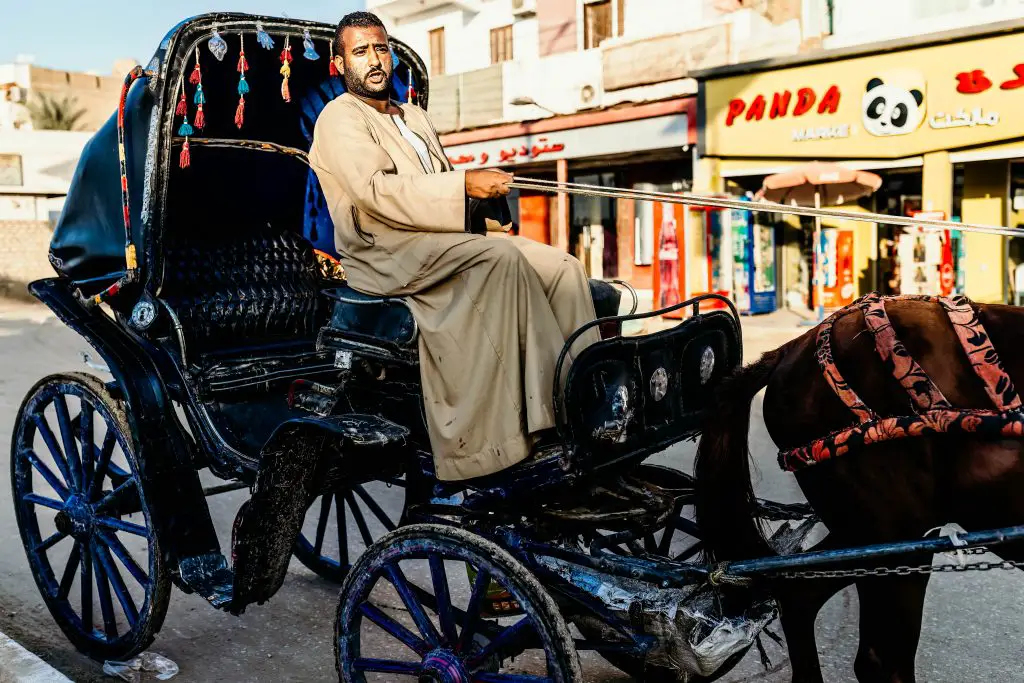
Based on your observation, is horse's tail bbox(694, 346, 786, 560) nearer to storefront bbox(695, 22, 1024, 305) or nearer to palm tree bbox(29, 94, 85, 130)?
storefront bbox(695, 22, 1024, 305)

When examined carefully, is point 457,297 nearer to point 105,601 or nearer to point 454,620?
point 454,620

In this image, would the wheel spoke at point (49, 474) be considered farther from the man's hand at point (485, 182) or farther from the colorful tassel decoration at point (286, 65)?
the man's hand at point (485, 182)

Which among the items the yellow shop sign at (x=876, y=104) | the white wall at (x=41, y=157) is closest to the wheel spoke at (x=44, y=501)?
the yellow shop sign at (x=876, y=104)

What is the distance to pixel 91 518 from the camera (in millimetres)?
3498

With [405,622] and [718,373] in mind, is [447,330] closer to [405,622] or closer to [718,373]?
[718,373]

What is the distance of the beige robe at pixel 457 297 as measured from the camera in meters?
2.60

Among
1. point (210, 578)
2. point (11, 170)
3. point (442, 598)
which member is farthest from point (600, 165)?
point (11, 170)

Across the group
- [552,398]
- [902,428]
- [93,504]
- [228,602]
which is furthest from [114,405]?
[902,428]

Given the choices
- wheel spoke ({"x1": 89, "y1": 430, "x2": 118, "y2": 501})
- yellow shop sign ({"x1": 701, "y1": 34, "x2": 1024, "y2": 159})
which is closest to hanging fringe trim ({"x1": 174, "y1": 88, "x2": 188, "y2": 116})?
wheel spoke ({"x1": 89, "y1": 430, "x2": 118, "y2": 501})

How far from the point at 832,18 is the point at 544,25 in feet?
17.7

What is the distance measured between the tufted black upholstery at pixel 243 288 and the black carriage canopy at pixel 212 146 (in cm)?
8

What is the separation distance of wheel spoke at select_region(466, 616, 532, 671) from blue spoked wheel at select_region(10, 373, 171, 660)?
1292 millimetres

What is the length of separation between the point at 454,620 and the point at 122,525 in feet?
4.73

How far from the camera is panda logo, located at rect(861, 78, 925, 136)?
12445mm
